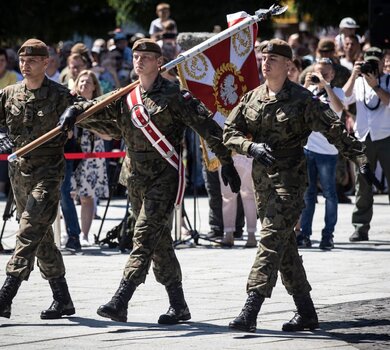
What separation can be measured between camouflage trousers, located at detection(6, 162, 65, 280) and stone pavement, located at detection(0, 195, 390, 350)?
39 cm

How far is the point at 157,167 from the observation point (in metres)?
9.70

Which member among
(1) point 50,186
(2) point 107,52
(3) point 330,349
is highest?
(2) point 107,52

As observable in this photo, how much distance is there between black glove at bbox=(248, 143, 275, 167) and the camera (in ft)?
29.8

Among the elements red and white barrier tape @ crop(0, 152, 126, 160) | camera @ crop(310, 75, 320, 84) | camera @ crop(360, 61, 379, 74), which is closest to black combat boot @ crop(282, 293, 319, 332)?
camera @ crop(310, 75, 320, 84)

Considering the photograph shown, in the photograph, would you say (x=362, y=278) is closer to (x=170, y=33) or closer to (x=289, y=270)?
(x=289, y=270)

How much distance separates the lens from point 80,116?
31.7 feet

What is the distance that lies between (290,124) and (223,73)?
437 cm

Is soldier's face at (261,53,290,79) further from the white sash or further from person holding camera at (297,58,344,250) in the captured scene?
person holding camera at (297,58,344,250)

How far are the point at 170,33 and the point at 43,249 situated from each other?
9.75 m

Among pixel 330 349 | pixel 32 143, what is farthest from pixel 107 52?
pixel 330 349

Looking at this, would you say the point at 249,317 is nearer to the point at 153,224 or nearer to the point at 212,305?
the point at 153,224

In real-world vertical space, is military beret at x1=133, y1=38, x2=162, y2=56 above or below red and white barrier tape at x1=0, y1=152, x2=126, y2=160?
above

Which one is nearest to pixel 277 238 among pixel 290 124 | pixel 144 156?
pixel 290 124

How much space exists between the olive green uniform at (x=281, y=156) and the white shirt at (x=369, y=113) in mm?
5523
